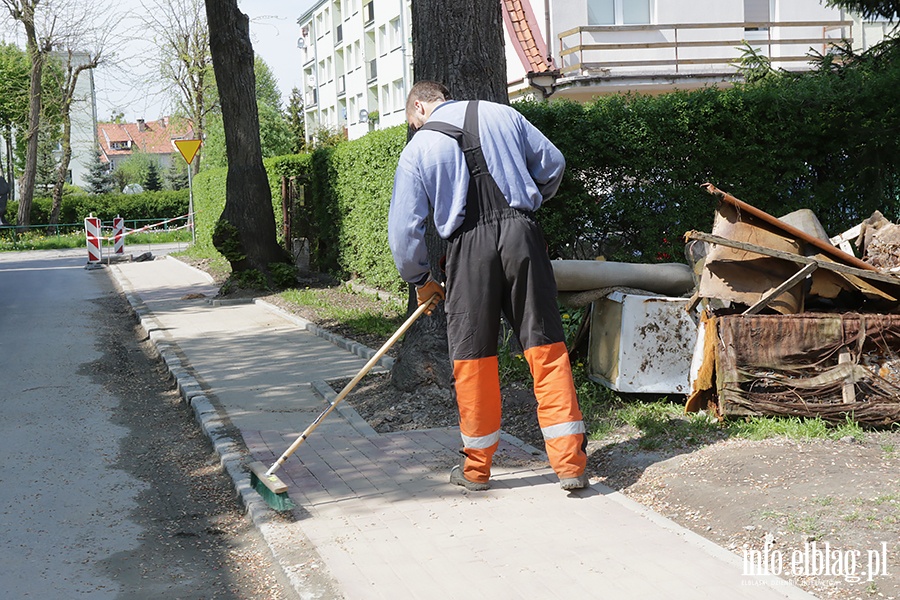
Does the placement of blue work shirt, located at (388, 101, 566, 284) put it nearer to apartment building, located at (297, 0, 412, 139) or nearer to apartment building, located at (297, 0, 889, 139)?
apartment building, located at (297, 0, 889, 139)

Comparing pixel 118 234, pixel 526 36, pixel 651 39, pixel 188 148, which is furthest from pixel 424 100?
pixel 118 234

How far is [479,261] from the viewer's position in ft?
17.1

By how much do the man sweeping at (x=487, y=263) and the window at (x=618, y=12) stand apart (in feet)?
69.5

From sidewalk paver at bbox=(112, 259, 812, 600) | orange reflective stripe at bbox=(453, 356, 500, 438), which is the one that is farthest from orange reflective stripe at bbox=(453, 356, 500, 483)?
sidewalk paver at bbox=(112, 259, 812, 600)

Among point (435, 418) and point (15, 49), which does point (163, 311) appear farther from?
point (15, 49)

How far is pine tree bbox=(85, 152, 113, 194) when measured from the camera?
222ft

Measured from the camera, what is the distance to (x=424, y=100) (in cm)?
569

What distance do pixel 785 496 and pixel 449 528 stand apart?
1626 mm

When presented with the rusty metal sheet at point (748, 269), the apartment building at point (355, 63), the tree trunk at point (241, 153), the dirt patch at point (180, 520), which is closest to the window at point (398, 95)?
the apartment building at point (355, 63)

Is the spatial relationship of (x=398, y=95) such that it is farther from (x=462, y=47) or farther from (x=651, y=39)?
(x=462, y=47)

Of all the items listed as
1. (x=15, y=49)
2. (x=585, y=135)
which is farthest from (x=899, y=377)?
(x=15, y=49)

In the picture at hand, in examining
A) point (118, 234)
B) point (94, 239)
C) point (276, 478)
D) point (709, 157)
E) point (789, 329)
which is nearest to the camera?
point (276, 478)

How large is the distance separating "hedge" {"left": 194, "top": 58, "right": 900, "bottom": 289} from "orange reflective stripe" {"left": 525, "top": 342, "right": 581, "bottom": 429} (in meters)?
4.19

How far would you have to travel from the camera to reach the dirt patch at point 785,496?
400 cm
